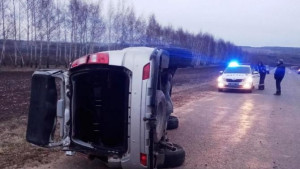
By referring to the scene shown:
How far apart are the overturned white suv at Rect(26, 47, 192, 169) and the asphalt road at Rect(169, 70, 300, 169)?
4.87ft

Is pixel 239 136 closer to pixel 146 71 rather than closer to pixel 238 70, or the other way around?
pixel 146 71

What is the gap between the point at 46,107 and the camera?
14.9 ft

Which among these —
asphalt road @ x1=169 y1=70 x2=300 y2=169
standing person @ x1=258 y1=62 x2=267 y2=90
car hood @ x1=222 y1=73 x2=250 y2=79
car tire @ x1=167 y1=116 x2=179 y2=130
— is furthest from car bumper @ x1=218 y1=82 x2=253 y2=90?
car tire @ x1=167 y1=116 x2=179 y2=130

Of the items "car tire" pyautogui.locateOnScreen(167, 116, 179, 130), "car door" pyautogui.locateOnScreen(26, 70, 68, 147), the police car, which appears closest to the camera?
"car door" pyautogui.locateOnScreen(26, 70, 68, 147)

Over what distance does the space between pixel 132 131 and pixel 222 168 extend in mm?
1966

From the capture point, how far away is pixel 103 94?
15.7ft

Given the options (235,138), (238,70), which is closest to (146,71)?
(235,138)

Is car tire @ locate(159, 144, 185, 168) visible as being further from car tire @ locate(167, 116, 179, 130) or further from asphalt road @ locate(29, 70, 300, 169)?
car tire @ locate(167, 116, 179, 130)

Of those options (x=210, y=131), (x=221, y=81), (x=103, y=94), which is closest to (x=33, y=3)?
(x=221, y=81)

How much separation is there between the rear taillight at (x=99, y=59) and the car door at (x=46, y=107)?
424mm

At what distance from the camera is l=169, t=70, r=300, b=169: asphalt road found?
5918 millimetres

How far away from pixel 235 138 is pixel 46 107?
14.6 feet

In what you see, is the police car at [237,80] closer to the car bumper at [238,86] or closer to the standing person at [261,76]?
the car bumper at [238,86]

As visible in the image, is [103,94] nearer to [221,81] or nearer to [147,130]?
[147,130]
